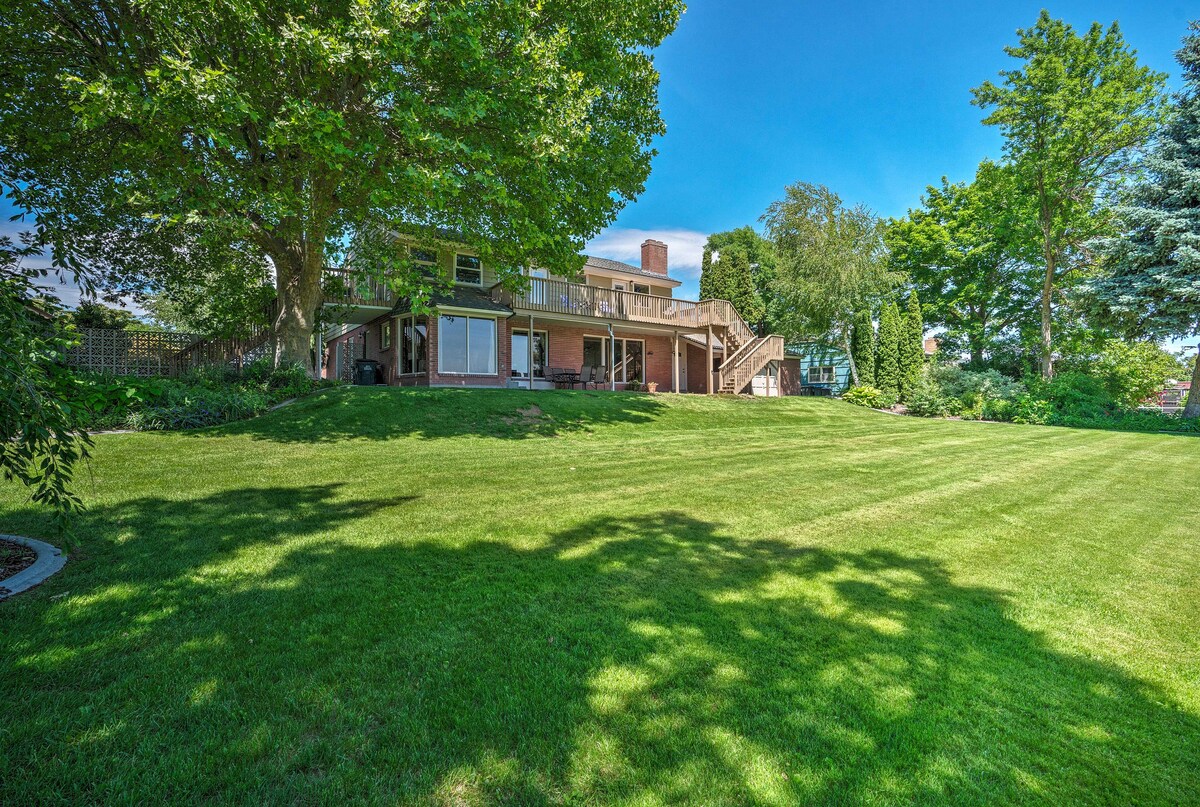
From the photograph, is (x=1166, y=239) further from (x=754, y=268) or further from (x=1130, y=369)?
(x=754, y=268)

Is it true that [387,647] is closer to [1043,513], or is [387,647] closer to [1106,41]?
[1043,513]

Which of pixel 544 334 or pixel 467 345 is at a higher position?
pixel 544 334

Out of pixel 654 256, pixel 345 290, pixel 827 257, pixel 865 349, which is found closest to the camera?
pixel 345 290

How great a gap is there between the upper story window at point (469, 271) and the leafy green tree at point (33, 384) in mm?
17271

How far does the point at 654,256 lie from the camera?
93.7ft

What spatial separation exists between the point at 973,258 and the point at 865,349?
815 centimetres

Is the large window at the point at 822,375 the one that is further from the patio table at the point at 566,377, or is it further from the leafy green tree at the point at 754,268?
the patio table at the point at 566,377

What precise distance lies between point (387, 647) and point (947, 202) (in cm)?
3546

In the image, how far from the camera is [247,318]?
16984 millimetres

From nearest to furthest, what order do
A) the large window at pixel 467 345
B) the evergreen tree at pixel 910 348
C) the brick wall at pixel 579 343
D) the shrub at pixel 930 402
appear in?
the large window at pixel 467 345, the brick wall at pixel 579 343, the shrub at pixel 930 402, the evergreen tree at pixel 910 348

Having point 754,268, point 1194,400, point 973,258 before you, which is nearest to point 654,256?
point 754,268

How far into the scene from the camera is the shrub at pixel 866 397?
23953 mm

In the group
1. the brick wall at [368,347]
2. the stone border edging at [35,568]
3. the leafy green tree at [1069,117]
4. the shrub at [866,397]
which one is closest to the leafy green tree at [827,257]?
the shrub at [866,397]

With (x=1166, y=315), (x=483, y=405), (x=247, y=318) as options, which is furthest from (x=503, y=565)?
(x=1166, y=315)
